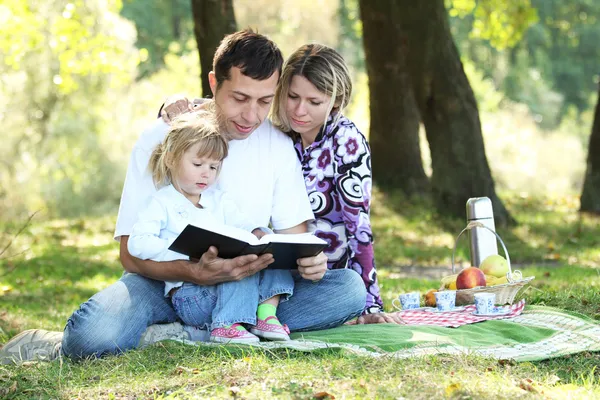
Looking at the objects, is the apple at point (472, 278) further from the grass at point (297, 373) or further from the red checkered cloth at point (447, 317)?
the grass at point (297, 373)

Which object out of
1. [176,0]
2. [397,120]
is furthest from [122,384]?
[176,0]

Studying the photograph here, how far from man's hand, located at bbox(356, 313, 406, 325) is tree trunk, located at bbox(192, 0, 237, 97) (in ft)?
16.2

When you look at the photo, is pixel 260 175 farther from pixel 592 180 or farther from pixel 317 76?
pixel 592 180

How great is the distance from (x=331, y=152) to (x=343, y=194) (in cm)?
26

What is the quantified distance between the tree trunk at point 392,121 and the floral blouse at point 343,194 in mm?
7198

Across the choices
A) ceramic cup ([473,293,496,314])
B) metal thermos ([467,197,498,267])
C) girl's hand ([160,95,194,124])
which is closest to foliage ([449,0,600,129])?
metal thermos ([467,197,498,267])

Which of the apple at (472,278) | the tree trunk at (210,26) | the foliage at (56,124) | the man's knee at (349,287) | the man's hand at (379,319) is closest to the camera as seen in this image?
the man's knee at (349,287)

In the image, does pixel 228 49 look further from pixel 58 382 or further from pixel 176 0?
pixel 176 0

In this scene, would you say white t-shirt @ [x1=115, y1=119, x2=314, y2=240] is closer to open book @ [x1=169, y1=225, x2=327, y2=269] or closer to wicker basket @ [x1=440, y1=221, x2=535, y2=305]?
open book @ [x1=169, y1=225, x2=327, y2=269]

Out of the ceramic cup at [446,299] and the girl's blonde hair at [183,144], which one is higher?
the girl's blonde hair at [183,144]

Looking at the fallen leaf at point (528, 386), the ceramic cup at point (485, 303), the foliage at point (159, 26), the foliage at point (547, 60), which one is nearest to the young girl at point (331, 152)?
the ceramic cup at point (485, 303)

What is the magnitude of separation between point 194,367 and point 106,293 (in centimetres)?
76

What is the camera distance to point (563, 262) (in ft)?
29.2

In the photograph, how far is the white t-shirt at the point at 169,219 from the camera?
4.31m
